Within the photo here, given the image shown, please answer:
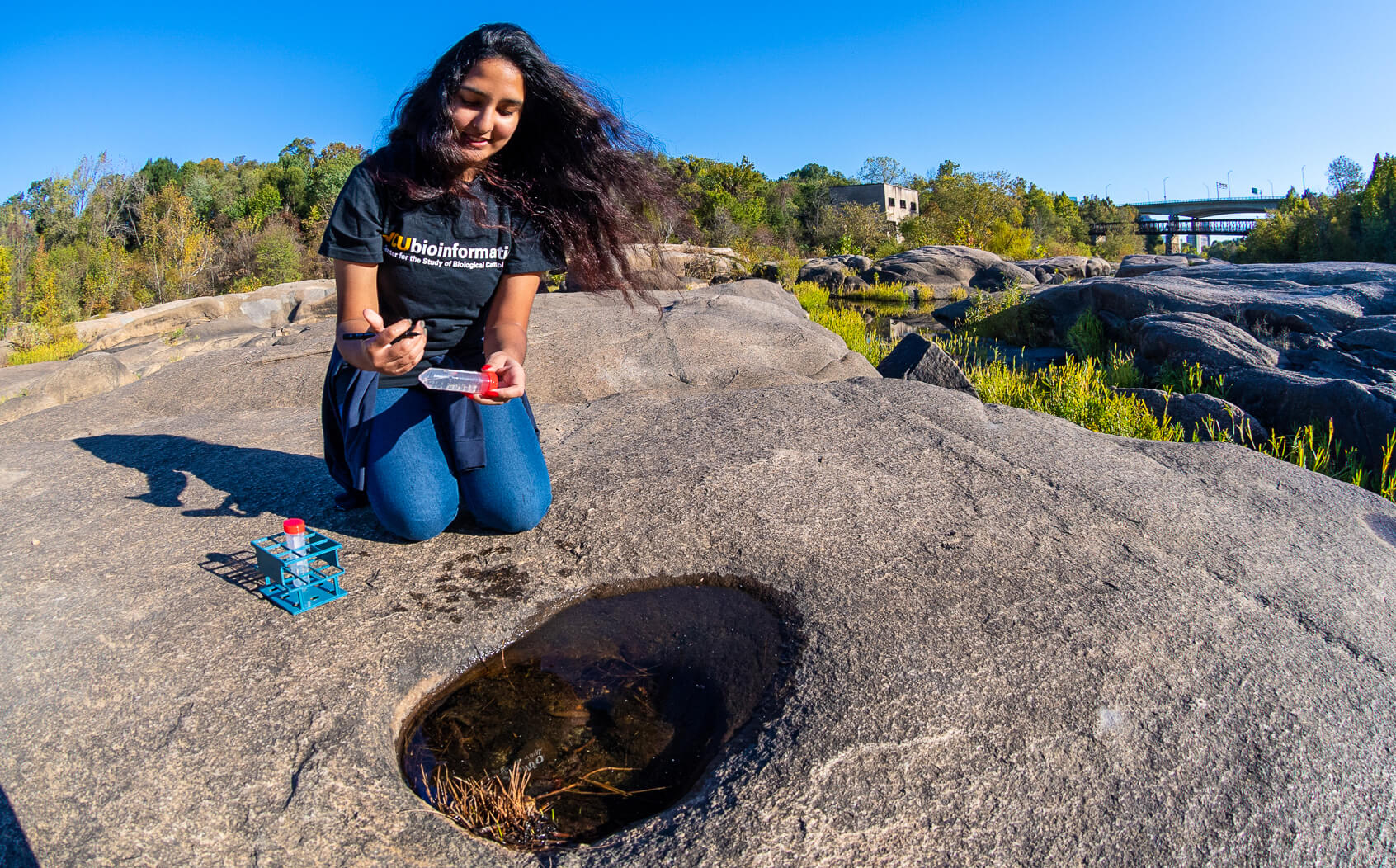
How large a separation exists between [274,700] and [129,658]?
0.50 m

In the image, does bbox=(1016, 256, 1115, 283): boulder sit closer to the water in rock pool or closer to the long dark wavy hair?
the long dark wavy hair

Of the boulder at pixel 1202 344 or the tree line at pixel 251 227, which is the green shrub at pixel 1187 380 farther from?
the tree line at pixel 251 227

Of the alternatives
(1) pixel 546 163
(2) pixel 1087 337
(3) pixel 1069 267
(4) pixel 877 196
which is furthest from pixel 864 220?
(1) pixel 546 163

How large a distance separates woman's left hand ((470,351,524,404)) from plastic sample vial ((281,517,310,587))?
2.11 feet

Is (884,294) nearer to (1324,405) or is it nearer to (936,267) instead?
(936,267)

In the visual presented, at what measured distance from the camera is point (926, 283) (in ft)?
59.7

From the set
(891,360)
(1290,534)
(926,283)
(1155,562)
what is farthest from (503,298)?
(926,283)

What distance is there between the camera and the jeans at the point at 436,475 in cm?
276

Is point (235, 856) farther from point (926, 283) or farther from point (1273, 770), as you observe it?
point (926, 283)

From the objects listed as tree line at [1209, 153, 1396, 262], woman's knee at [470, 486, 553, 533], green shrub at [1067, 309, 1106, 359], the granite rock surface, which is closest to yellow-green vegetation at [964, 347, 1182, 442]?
the granite rock surface

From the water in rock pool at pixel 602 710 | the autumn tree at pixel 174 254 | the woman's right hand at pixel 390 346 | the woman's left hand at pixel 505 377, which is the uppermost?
the autumn tree at pixel 174 254

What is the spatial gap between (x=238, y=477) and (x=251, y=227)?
26.1 meters

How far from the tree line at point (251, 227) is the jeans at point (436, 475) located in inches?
360

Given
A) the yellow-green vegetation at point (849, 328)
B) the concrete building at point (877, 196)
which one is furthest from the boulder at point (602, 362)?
the concrete building at point (877, 196)
